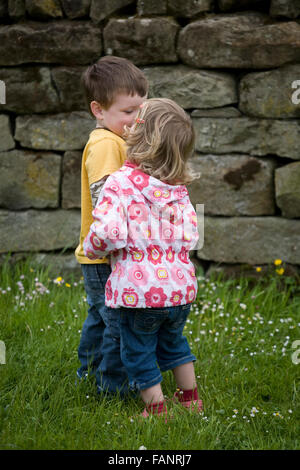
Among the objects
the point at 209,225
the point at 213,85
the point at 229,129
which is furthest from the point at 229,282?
the point at 213,85

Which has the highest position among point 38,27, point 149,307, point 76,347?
point 38,27

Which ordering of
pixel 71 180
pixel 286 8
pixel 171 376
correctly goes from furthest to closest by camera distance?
pixel 71 180 < pixel 286 8 < pixel 171 376

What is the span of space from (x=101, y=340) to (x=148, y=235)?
0.71m

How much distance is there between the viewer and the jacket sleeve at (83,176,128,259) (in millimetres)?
1947

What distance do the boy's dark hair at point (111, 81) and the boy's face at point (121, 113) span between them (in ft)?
0.06

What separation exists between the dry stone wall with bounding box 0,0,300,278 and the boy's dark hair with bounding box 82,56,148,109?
1.11m

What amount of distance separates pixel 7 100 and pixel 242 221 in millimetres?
1801

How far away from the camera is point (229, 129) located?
11.1 feet

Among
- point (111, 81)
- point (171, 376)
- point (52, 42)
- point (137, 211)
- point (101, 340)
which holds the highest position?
point (52, 42)

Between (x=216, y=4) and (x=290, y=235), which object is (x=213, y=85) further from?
(x=290, y=235)

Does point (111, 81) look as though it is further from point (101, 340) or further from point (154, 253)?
point (101, 340)

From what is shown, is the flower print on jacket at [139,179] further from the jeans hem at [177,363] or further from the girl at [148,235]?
the jeans hem at [177,363]

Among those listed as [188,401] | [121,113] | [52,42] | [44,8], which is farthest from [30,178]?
[188,401]

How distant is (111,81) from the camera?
2209mm
